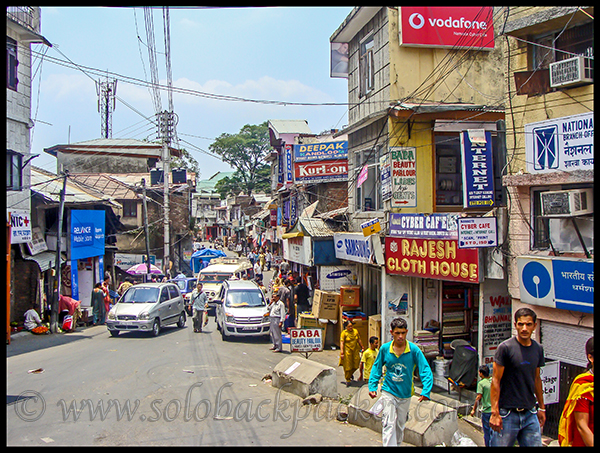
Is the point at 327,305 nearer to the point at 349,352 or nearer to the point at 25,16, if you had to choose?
the point at 349,352

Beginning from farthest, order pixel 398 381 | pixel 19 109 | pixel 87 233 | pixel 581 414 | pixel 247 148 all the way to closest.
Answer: pixel 247 148 < pixel 87 233 < pixel 19 109 < pixel 398 381 < pixel 581 414

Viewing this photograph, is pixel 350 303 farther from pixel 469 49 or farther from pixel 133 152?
pixel 133 152

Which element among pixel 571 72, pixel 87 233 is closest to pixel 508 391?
pixel 571 72

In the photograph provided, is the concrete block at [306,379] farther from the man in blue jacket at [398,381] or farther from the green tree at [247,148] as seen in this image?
the green tree at [247,148]

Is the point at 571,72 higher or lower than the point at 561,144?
higher

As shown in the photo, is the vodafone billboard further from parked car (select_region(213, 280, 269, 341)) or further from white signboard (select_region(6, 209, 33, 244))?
white signboard (select_region(6, 209, 33, 244))

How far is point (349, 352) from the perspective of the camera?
448 inches

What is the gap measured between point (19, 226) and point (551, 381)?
A: 1738cm

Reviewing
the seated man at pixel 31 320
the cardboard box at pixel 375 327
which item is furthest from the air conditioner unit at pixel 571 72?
the seated man at pixel 31 320

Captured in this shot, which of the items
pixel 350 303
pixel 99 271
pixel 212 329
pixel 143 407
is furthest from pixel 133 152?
pixel 143 407

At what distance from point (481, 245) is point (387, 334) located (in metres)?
4.65

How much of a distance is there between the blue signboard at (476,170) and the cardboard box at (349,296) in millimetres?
5357

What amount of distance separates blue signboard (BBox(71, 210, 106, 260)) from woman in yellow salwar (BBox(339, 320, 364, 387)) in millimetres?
16561

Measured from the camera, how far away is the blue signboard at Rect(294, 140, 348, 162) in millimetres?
21562
